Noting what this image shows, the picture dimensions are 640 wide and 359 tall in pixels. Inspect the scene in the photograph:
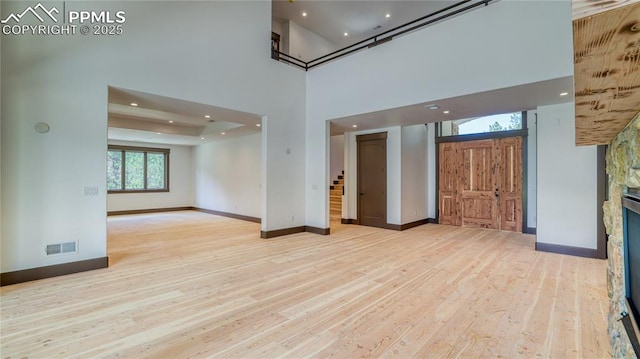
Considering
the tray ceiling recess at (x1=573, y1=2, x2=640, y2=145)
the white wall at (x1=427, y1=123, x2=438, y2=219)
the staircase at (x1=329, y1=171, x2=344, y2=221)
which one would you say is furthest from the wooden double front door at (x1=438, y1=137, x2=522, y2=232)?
the tray ceiling recess at (x1=573, y1=2, x2=640, y2=145)

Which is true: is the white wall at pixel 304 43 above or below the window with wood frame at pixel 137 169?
above

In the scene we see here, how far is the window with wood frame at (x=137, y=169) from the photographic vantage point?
9.90m

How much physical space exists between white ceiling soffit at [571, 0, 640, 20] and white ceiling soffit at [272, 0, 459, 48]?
7.81 m

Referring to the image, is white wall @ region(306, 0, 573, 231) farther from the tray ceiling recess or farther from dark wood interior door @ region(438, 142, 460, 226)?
dark wood interior door @ region(438, 142, 460, 226)

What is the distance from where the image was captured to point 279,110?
248 inches

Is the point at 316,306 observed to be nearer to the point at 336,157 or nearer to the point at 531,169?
the point at 531,169

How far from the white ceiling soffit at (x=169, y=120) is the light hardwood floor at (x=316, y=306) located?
2684 mm

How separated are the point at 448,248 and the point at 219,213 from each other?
303 inches

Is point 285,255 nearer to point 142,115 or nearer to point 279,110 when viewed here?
point 279,110

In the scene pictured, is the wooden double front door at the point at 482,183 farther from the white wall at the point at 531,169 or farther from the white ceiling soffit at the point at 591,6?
the white ceiling soffit at the point at 591,6

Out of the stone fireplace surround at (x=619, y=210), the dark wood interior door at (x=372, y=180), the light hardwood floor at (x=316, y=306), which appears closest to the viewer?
the stone fireplace surround at (x=619, y=210)

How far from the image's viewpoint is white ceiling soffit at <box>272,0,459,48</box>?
7.37 m

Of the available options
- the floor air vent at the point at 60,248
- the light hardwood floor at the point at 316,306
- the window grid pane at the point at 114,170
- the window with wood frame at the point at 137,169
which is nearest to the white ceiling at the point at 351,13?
the light hardwood floor at the point at 316,306

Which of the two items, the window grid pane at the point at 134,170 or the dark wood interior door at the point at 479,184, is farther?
the window grid pane at the point at 134,170
